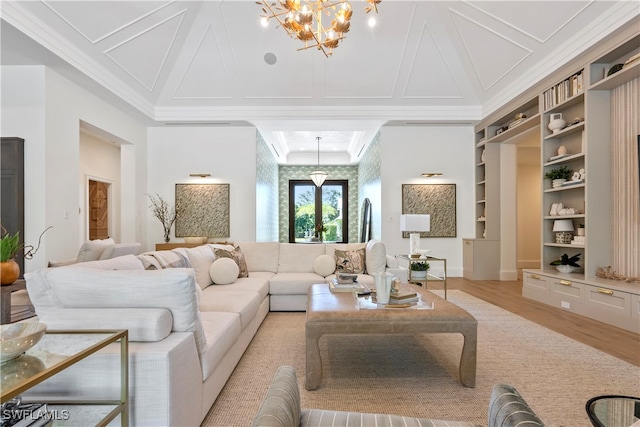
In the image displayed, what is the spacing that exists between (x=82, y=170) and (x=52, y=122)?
2.53 meters

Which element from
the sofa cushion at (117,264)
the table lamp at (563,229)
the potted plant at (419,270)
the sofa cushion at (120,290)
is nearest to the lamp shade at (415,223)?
the potted plant at (419,270)

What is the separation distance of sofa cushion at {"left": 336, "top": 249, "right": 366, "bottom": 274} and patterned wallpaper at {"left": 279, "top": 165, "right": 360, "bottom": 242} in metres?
6.13

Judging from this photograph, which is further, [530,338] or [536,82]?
[536,82]

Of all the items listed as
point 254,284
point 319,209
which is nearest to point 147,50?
point 254,284

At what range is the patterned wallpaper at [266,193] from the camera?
702cm

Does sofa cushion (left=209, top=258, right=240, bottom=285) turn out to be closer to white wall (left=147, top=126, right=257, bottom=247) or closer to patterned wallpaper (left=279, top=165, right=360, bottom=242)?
white wall (left=147, top=126, right=257, bottom=247)

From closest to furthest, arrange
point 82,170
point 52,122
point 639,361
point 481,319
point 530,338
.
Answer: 1. point 639,361
2. point 530,338
3. point 481,319
4. point 52,122
5. point 82,170

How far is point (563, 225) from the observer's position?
4410 mm

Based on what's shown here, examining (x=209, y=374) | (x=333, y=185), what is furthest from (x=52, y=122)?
(x=333, y=185)

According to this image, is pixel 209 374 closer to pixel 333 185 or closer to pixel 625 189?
pixel 625 189

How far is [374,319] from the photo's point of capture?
7.18ft

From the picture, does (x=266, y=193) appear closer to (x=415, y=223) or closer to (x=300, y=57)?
(x=300, y=57)

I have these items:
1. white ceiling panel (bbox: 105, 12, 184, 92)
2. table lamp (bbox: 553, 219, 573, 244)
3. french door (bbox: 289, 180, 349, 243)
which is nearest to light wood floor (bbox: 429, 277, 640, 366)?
table lamp (bbox: 553, 219, 573, 244)

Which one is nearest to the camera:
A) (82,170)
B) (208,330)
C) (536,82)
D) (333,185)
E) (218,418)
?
(218,418)
